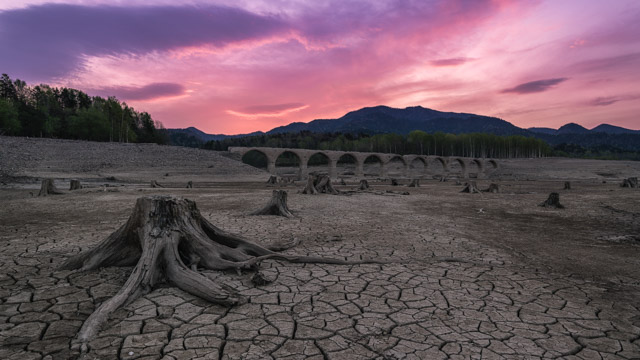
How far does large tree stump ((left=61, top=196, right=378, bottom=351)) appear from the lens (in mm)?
3406

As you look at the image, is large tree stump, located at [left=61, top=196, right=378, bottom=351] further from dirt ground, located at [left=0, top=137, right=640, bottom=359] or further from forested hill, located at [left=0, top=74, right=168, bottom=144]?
forested hill, located at [left=0, top=74, right=168, bottom=144]

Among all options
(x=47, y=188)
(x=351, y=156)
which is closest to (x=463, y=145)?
(x=351, y=156)

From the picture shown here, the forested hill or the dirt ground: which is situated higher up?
the forested hill

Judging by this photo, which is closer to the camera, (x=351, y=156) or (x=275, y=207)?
(x=275, y=207)

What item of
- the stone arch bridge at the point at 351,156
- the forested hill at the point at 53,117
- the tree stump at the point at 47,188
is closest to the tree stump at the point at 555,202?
the tree stump at the point at 47,188

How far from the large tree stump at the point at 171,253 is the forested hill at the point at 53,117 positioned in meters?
67.0

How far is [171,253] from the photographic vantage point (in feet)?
12.3

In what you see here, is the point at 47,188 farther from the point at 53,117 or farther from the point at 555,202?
the point at 53,117

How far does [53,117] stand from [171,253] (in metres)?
77.3

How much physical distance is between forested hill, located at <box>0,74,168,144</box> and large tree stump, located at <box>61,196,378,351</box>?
67038 mm

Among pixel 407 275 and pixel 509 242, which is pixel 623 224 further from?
pixel 407 275

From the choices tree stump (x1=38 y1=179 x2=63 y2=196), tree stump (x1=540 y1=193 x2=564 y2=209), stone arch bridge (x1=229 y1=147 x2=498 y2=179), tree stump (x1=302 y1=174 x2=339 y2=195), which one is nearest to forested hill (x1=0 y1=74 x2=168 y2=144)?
stone arch bridge (x1=229 y1=147 x2=498 y2=179)

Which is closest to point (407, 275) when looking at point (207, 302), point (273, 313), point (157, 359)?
point (273, 313)

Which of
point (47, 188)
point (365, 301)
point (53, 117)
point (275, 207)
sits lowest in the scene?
point (365, 301)
